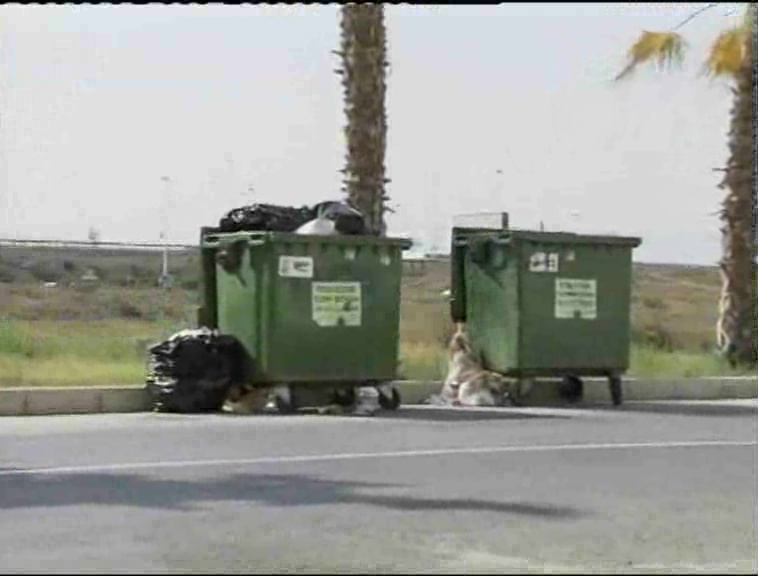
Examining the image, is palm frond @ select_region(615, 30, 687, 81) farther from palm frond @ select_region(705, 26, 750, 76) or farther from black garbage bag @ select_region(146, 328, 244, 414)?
black garbage bag @ select_region(146, 328, 244, 414)

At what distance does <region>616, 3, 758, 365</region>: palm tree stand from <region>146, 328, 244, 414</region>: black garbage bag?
3.87m

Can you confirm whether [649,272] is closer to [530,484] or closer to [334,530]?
[530,484]

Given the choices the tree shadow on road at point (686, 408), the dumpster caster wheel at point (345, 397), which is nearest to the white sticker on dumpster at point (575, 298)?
the tree shadow on road at point (686, 408)

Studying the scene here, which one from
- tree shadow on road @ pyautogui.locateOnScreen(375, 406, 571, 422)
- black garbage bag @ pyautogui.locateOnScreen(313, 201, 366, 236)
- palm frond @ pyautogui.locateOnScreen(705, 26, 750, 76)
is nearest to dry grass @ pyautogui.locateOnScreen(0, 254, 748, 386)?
black garbage bag @ pyautogui.locateOnScreen(313, 201, 366, 236)

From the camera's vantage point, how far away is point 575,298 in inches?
599

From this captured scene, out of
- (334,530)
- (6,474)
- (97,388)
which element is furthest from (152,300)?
(334,530)

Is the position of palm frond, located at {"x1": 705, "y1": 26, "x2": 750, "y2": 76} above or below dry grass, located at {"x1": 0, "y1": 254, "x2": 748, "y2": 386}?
above

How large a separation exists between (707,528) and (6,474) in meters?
3.97

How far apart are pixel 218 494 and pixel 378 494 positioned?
824 mm

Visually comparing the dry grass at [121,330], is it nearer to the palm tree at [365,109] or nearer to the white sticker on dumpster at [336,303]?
the palm tree at [365,109]

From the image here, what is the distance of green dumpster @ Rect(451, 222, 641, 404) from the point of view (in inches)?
588

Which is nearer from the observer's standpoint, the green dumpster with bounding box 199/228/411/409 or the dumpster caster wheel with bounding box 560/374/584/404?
the green dumpster with bounding box 199/228/411/409

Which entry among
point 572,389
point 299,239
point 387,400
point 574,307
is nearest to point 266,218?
point 299,239

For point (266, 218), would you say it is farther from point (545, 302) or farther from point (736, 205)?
point (736, 205)
